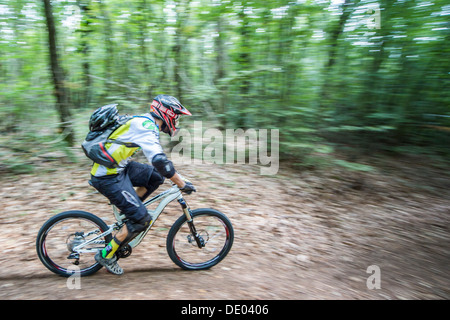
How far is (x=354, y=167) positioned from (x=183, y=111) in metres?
4.26

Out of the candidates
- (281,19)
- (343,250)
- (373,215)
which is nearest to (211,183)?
(343,250)

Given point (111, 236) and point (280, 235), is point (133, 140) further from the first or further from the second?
point (280, 235)

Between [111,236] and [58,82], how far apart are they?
482 centimetres

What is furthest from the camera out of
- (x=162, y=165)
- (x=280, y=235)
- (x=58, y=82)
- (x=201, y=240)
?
(x=58, y=82)

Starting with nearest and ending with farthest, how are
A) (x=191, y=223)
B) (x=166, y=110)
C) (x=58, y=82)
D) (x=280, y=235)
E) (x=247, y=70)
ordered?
(x=166, y=110) < (x=191, y=223) < (x=280, y=235) < (x=58, y=82) < (x=247, y=70)

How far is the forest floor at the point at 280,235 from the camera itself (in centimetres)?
342

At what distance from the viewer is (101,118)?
119 inches

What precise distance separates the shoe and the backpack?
A: 45.3 inches

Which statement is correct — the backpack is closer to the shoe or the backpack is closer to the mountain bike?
the mountain bike

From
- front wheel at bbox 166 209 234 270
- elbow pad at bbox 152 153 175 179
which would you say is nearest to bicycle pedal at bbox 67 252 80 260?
front wheel at bbox 166 209 234 270

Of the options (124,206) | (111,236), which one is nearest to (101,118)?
(124,206)

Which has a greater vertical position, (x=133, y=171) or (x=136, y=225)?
(x=133, y=171)
